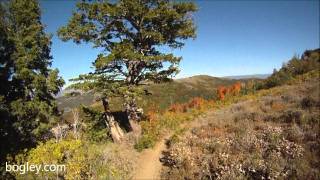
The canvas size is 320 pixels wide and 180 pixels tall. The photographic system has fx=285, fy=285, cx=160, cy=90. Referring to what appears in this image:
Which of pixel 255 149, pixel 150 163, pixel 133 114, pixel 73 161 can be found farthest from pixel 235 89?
pixel 73 161

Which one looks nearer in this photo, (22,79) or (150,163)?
(150,163)

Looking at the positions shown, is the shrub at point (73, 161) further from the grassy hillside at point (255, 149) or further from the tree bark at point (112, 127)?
the tree bark at point (112, 127)

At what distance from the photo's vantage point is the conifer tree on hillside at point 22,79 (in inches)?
717

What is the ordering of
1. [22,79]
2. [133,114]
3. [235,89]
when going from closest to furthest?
[22,79]
[133,114]
[235,89]

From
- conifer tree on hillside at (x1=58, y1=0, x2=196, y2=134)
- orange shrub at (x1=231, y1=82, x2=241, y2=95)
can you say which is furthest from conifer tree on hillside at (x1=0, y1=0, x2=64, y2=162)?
orange shrub at (x1=231, y1=82, x2=241, y2=95)

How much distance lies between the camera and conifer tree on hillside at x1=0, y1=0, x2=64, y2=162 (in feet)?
59.8

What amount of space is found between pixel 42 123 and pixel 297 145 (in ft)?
51.2

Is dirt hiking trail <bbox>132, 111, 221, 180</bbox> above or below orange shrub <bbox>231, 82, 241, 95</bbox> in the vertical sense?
below

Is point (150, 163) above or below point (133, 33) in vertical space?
below

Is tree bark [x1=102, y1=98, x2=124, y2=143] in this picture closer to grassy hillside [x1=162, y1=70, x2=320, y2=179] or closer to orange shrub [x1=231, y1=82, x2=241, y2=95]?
grassy hillside [x1=162, y1=70, x2=320, y2=179]

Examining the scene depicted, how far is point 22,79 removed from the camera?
62.1 feet

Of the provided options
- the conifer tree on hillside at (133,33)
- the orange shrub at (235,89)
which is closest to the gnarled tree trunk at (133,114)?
the conifer tree on hillside at (133,33)

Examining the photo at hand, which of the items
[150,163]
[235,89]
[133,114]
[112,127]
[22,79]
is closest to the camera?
[150,163]

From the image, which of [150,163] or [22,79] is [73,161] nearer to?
[150,163]
